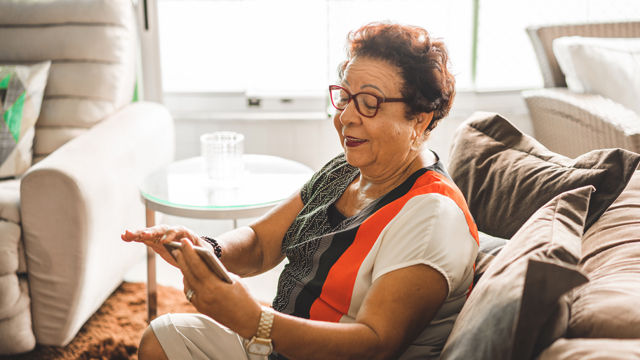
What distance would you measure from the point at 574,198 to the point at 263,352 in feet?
1.83

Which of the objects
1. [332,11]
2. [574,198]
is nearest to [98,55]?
[332,11]

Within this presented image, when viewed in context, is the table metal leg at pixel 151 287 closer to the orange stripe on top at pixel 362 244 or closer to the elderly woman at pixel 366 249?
the elderly woman at pixel 366 249

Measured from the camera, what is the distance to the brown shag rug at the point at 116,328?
5.38ft

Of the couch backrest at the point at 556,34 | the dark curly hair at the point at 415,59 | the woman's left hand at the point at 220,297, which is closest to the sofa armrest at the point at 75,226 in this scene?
the woman's left hand at the point at 220,297

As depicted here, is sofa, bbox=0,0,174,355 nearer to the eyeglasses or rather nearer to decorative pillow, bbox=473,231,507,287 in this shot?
the eyeglasses

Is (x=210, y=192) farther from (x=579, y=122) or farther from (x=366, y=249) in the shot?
(x=579, y=122)

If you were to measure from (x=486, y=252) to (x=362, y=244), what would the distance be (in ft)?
0.81

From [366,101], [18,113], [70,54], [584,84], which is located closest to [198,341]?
[366,101]

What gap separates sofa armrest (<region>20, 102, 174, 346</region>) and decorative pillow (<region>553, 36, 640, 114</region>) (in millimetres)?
1817

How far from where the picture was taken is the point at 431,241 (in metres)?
0.85

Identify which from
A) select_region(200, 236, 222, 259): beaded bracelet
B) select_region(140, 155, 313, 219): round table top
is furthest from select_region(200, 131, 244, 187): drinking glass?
select_region(200, 236, 222, 259): beaded bracelet

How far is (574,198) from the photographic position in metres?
0.83

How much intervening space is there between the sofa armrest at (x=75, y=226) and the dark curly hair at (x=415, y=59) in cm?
101

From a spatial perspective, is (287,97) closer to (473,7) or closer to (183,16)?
(183,16)
